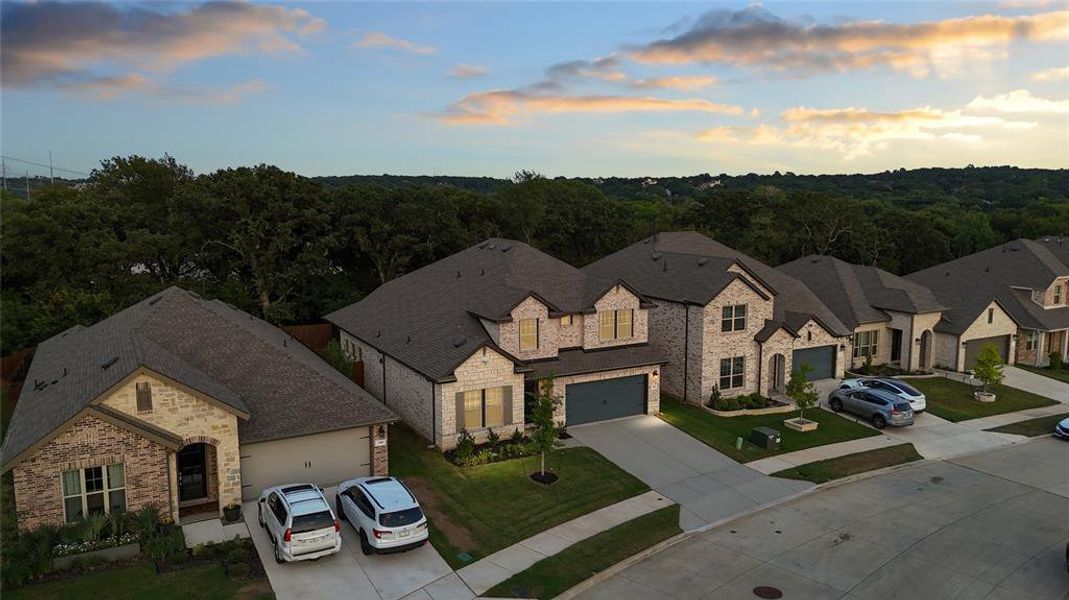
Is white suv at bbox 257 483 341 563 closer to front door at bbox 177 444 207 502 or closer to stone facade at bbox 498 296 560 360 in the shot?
front door at bbox 177 444 207 502

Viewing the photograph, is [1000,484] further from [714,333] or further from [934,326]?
[934,326]

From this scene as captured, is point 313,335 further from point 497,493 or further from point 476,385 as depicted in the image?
point 497,493

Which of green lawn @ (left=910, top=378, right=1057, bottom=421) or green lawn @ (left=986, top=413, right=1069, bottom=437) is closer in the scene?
green lawn @ (left=986, top=413, right=1069, bottom=437)

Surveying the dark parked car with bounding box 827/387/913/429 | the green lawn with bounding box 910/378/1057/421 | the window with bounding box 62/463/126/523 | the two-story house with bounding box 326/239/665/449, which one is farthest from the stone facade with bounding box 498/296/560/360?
the green lawn with bounding box 910/378/1057/421

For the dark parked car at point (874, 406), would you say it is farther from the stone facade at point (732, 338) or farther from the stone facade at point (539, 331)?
the stone facade at point (539, 331)

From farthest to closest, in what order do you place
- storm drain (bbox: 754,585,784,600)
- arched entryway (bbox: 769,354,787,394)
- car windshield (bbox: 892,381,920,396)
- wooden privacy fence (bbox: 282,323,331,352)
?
wooden privacy fence (bbox: 282,323,331,352)
arched entryway (bbox: 769,354,787,394)
car windshield (bbox: 892,381,920,396)
storm drain (bbox: 754,585,784,600)

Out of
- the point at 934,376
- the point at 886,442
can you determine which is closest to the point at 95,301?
the point at 886,442

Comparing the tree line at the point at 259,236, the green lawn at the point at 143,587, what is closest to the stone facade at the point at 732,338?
the green lawn at the point at 143,587
